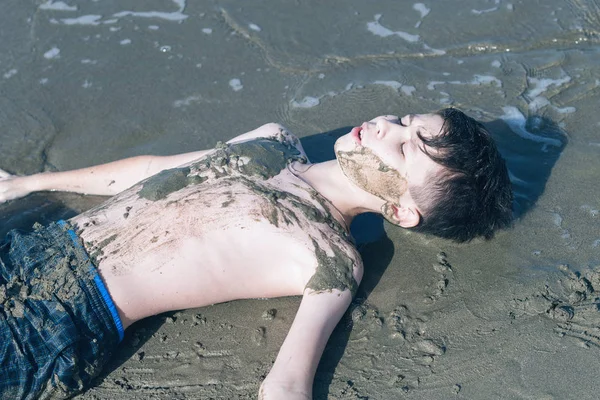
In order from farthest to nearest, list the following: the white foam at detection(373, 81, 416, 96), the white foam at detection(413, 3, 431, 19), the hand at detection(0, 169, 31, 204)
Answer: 1. the white foam at detection(413, 3, 431, 19)
2. the white foam at detection(373, 81, 416, 96)
3. the hand at detection(0, 169, 31, 204)

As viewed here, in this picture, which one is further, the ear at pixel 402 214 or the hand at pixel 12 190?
the hand at pixel 12 190

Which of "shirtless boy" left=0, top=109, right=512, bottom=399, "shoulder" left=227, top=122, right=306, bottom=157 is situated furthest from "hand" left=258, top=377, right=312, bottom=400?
"shoulder" left=227, top=122, right=306, bottom=157

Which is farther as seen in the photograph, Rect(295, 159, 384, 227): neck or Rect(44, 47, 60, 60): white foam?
Rect(44, 47, 60, 60): white foam

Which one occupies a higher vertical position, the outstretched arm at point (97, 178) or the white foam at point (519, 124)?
the outstretched arm at point (97, 178)

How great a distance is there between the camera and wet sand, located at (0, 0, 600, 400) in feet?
12.1

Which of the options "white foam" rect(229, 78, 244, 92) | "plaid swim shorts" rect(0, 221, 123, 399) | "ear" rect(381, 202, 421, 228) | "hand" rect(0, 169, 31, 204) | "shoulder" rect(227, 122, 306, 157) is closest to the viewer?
"plaid swim shorts" rect(0, 221, 123, 399)

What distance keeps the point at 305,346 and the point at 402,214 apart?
3.61 ft

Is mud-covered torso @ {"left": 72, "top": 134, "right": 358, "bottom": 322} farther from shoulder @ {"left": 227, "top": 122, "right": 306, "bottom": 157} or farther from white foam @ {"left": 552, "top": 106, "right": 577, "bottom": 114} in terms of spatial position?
white foam @ {"left": 552, "top": 106, "right": 577, "bottom": 114}

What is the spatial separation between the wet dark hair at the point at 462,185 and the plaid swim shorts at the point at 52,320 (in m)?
1.97

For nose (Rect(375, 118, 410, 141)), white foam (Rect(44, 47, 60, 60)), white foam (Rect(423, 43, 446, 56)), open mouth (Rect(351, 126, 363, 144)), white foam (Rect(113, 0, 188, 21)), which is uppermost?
nose (Rect(375, 118, 410, 141))

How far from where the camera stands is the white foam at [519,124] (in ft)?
16.5

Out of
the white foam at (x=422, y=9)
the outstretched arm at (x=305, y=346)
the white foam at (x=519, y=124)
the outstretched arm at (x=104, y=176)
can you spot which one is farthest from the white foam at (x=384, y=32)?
the outstretched arm at (x=305, y=346)

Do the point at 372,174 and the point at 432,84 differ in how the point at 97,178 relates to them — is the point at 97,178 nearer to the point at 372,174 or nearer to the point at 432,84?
the point at 372,174

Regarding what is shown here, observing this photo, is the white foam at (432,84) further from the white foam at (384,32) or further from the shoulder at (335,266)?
the shoulder at (335,266)
